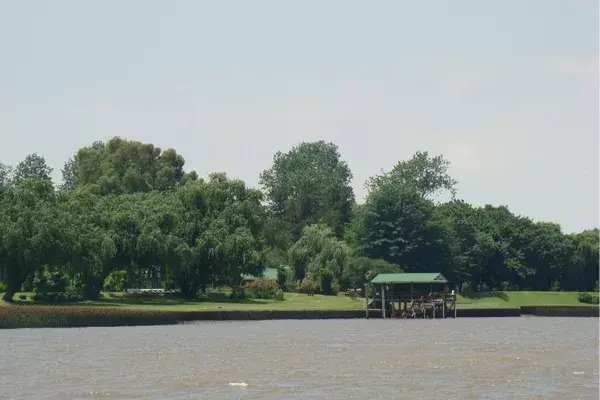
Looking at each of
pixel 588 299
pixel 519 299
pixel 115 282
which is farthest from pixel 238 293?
pixel 588 299

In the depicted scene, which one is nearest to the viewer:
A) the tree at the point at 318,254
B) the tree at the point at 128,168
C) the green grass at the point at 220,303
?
the green grass at the point at 220,303

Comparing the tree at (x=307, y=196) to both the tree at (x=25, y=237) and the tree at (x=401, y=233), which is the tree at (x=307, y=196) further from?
the tree at (x=25, y=237)

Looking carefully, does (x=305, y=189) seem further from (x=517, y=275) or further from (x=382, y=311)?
(x=382, y=311)

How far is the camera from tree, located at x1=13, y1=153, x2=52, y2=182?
19249 centimetres

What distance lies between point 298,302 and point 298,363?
65.0m

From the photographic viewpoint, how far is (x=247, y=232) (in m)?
113

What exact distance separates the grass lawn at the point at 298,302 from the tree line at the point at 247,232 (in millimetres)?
2536

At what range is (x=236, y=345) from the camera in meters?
64.1

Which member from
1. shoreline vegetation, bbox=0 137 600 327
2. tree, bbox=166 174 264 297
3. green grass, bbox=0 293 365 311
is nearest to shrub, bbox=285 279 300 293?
shoreline vegetation, bbox=0 137 600 327

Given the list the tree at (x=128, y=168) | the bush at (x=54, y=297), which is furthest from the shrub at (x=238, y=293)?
the tree at (x=128, y=168)

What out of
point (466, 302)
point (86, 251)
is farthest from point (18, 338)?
point (466, 302)

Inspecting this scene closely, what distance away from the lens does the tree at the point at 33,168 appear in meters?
192

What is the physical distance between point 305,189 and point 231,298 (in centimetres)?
6763

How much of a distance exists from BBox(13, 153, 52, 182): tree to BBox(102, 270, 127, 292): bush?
7612 centimetres
